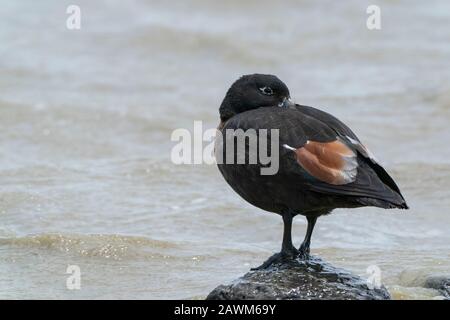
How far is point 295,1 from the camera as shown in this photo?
20672mm

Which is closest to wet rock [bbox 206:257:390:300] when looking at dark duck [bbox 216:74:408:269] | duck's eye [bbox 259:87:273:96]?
dark duck [bbox 216:74:408:269]

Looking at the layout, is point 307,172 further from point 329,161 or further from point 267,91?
point 267,91

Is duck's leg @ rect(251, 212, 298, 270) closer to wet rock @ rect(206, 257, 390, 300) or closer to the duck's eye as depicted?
wet rock @ rect(206, 257, 390, 300)

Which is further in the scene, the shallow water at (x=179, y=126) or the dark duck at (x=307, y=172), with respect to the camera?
the shallow water at (x=179, y=126)

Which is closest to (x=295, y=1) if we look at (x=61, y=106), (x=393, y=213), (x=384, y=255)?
(x=61, y=106)

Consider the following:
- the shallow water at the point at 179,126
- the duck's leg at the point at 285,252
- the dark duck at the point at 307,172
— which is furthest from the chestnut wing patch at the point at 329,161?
the shallow water at the point at 179,126

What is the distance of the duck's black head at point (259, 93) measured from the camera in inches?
301

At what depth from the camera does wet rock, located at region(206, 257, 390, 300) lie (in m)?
6.84

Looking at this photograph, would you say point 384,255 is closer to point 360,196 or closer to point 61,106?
point 360,196

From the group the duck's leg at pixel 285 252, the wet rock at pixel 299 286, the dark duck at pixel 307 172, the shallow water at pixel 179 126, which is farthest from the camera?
the shallow water at pixel 179 126

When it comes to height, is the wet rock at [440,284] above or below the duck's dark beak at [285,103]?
below

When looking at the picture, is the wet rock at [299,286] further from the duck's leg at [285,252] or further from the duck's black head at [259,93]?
the duck's black head at [259,93]

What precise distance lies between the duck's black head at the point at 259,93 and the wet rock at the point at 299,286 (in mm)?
1235

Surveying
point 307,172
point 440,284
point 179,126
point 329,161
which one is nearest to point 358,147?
point 329,161
